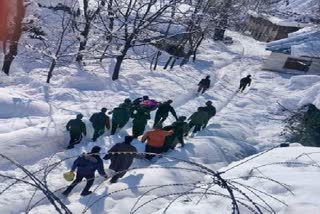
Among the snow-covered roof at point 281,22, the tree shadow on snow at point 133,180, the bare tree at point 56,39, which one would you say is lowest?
the bare tree at point 56,39

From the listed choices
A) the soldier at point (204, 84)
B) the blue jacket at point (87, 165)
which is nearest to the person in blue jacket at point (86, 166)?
the blue jacket at point (87, 165)

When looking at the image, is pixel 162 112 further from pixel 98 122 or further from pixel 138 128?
pixel 98 122

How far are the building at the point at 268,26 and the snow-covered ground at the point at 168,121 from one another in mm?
14306

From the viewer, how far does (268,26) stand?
47.5 meters

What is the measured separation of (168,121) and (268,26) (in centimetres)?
3515

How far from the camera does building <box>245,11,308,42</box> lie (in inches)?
1704

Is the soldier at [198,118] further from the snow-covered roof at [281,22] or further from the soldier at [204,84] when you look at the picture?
the snow-covered roof at [281,22]

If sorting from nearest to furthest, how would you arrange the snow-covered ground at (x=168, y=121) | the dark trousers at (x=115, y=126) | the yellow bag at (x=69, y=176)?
the snow-covered ground at (x=168, y=121) < the yellow bag at (x=69, y=176) < the dark trousers at (x=115, y=126)

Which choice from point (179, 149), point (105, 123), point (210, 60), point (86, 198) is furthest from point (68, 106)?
point (210, 60)

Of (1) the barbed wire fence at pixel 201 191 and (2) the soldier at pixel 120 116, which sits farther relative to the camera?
(2) the soldier at pixel 120 116

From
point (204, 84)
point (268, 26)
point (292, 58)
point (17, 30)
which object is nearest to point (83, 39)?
point (17, 30)

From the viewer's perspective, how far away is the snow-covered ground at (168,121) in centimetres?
845

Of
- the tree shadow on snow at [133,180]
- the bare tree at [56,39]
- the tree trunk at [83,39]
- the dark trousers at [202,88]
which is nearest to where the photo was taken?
the tree shadow on snow at [133,180]

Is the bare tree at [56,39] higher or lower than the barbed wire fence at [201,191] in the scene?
lower
